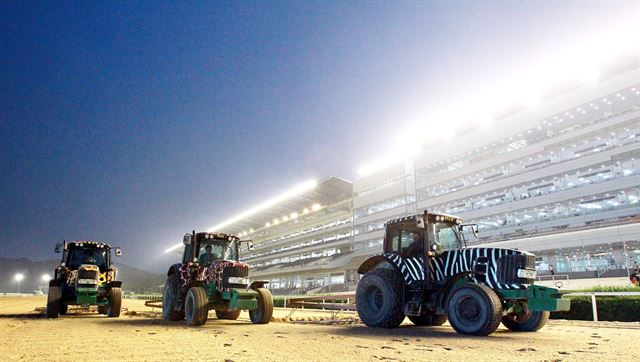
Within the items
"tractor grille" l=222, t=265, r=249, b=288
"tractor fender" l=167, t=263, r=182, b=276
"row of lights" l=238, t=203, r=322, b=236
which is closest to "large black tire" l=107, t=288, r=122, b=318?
"tractor fender" l=167, t=263, r=182, b=276

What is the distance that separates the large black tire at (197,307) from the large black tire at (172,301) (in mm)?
1220

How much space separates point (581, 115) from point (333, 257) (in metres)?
37.7

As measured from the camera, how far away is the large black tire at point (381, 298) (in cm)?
1003

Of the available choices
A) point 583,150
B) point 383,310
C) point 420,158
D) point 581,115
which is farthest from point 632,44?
point 383,310

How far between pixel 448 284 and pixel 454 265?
1.64 feet

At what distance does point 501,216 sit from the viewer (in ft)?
156

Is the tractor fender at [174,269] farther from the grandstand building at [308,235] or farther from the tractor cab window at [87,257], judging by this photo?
the grandstand building at [308,235]

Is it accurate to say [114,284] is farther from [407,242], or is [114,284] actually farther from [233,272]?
[407,242]

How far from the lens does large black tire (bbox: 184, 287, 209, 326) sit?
10992 mm

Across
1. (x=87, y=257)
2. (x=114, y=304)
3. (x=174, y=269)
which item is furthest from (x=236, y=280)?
(x=87, y=257)

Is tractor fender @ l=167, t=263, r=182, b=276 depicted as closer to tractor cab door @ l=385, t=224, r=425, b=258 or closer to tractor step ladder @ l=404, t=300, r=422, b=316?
tractor cab door @ l=385, t=224, r=425, b=258

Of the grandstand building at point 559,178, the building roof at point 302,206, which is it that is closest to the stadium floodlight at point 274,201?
the building roof at point 302,206

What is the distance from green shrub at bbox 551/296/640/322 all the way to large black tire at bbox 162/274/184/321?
12.8 m

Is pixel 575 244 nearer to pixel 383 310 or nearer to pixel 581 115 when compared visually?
pixel 581 115
